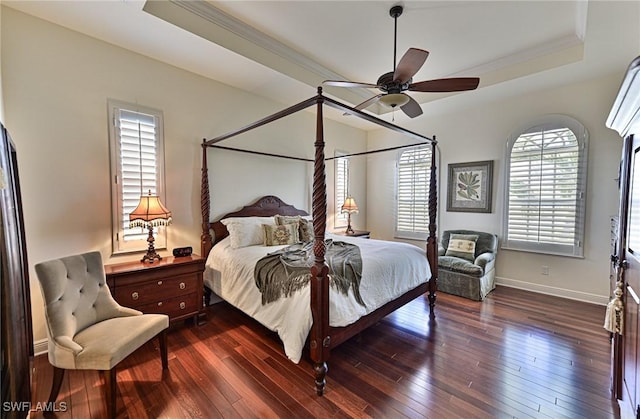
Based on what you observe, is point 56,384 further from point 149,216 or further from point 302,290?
point 302,290

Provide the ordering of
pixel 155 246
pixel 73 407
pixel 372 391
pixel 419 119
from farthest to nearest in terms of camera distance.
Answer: pixel 419 119 → pixel 155 246 → pixel 372 391 → pixel 73 407

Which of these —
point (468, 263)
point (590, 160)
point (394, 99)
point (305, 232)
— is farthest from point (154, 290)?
point (590, 160)

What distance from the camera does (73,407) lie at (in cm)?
180

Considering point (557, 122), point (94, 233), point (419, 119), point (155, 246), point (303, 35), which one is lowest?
point (155, 246)

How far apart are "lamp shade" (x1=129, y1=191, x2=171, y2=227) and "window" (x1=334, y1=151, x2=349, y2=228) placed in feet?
11.0

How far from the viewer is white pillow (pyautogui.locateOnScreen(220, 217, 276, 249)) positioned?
3.25 metres

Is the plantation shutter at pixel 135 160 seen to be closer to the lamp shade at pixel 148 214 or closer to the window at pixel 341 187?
the lamp shade at pixel 148 214

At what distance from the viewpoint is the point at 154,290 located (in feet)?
8.60

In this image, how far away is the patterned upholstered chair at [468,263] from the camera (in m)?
3.74

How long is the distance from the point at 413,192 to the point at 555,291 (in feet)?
8.62

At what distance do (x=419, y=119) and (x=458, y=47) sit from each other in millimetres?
1968

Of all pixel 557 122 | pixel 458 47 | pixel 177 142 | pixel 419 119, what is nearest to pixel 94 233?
pixel 177 142

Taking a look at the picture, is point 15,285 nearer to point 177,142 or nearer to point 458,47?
point 177,142

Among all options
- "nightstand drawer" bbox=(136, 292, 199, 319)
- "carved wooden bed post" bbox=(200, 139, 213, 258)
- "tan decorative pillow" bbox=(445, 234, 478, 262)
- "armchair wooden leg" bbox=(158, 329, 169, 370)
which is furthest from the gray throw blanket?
"tan decorative pillow" bbox=(445, 234, 478, 262)
